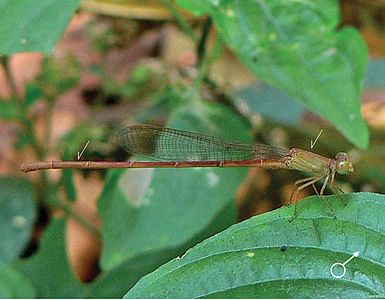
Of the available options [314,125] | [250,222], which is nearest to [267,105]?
[314,125]

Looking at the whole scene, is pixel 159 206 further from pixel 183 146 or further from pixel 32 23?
pixel 32 23

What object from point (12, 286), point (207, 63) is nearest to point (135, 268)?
point (12, 286)

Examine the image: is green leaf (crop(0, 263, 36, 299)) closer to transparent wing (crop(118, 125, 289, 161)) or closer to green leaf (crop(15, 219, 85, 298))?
green leaf (crop(15, 219, 85, 298))

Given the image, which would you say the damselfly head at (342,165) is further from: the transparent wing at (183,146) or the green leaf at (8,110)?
the green leaf at (8,110)

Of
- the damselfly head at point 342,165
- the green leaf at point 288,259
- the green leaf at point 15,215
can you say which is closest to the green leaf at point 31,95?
the green leaf at point 15,215

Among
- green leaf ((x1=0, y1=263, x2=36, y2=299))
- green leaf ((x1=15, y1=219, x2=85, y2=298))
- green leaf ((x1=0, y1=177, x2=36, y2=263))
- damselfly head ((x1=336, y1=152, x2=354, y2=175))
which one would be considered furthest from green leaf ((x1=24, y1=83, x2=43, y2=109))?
damselfly head ((x1=336, y1=152, x2=354, y2=175))
